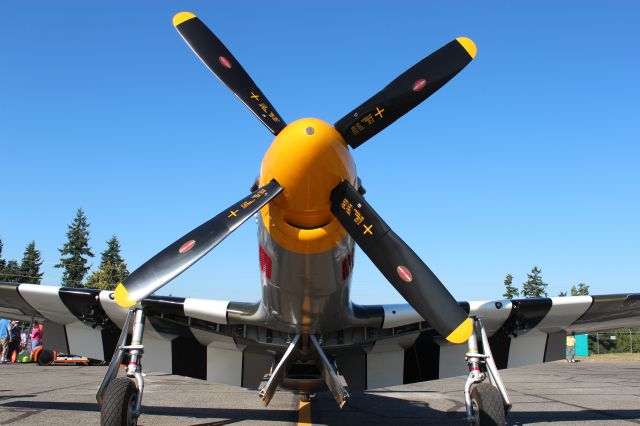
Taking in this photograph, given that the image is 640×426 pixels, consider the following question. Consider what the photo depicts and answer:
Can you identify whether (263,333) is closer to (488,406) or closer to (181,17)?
(488,406)

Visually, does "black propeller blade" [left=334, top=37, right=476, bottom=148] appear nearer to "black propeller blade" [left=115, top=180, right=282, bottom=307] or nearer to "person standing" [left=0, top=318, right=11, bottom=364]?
"black propeller blade" [left=115, top=180, right=282, bottom=307]

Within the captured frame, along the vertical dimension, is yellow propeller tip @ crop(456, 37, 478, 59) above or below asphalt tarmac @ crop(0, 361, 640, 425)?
above

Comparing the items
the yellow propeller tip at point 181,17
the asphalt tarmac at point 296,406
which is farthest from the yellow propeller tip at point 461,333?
the yellow propeller tip at point 181,17

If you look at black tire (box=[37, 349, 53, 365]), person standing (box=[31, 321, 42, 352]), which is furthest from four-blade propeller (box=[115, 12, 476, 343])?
person standing (box=[31, 321, 42, 352])

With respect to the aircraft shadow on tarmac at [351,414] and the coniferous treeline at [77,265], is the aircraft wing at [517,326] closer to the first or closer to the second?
the aircraft shadow on tarmac at [351,414]

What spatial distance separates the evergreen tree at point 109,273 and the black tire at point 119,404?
6868 centimetres

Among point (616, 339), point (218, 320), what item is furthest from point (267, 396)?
point (616, 339)

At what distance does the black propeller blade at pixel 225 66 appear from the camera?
588cm

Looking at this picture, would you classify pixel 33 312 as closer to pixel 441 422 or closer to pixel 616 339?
pixel 441 422

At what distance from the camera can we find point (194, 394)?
11445 mm

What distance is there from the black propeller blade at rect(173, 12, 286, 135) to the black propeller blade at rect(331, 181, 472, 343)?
124cm

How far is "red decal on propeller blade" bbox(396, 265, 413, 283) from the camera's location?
5078 mm

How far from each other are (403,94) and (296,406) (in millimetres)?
6586

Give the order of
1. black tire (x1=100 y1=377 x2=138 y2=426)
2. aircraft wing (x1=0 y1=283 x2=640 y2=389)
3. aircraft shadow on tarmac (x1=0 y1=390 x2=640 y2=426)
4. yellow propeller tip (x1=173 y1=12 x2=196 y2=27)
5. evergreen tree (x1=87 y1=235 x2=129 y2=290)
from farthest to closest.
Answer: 1. evergreen tree (x1=87 y1=235 x2=129 y2=290)
2. aircraft shadow on tarmac (x1=0 y1=390 x2=640 y2=426)
3. aircraft wing (x1=0 y1=283 x2=640 y2=389)
4. yellow propeller tip (x1=173 y1=12 x2=196 y2=27)
5. black tire (x1=100 y1=377 x2=138 y2=426)
